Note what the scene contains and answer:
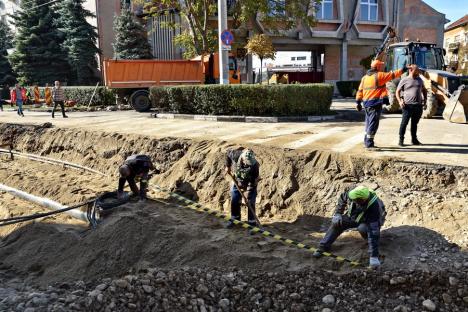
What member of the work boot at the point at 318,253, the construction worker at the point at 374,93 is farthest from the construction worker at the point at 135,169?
the construction worker at the point at 374,93

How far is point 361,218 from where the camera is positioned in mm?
5688

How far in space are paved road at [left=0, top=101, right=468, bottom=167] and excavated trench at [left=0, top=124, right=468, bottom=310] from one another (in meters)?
0.49

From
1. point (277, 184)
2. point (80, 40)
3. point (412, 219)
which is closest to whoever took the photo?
point (412, 219)

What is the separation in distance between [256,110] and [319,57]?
21.6m

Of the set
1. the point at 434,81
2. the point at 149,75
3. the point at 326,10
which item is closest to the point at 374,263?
the point at 434,81

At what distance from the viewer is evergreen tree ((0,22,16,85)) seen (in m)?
33.8

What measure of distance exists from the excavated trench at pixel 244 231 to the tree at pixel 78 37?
62.6 feet

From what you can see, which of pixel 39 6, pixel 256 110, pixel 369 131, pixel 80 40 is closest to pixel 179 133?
pixel 256 110

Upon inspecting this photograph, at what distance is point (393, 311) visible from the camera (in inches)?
195

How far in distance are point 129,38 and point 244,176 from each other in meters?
21.4

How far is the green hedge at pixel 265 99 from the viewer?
12492mm

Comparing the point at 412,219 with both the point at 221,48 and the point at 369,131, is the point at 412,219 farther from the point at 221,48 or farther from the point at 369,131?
the point at 221,48

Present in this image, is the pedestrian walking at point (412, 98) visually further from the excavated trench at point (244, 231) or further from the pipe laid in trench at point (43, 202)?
the pipe laid in trench at point (43, 202)

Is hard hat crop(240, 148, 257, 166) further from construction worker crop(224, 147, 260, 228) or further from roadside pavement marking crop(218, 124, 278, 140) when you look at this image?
roadside pavement marking crop(218, 124, 278, 140)
